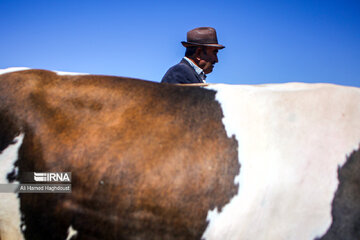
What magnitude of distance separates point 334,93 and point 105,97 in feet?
5.47

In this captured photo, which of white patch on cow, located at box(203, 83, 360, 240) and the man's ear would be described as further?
the man's ear

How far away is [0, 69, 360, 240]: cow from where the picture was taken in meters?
1.75

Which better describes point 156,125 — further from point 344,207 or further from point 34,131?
point 344,207

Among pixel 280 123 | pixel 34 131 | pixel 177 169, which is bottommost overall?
pixel 177 169

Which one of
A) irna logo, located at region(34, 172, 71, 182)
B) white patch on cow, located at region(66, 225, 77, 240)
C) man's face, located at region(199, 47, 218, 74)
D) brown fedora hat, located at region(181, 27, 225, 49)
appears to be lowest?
white patch on cow, located at region(66, 225, 77, 240)

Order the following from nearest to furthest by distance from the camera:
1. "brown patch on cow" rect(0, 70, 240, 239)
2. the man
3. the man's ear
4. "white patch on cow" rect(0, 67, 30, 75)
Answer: "brown patch on cow" rect(0, 70, 240, 239), "white patch on cow" rect(0, 67, 30, 75), the man, the man's ear

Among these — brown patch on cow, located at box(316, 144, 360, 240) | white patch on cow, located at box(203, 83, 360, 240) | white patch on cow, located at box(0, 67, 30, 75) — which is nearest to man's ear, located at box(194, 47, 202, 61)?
white patch on cow, located at box(203, 83, 360, 240)

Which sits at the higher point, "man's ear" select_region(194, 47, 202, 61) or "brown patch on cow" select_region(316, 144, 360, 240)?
"man's ear" select_region(194, 47, 202, 61)

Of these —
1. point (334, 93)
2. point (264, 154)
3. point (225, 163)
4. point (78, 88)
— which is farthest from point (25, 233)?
point (334, 93)

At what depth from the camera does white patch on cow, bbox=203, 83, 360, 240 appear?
1787 millimetres

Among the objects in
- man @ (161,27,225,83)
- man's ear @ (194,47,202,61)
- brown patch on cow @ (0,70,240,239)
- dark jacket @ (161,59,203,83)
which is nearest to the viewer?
brown patch on cow @ (0,70,240,239)

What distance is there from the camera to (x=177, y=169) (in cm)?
176

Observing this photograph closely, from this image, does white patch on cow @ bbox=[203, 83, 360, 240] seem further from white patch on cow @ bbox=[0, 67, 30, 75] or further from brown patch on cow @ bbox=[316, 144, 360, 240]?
white patch on cow @ bbox=[0, 67, 30, 75]

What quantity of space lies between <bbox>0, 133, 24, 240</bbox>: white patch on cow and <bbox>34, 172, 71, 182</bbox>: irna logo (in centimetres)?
20
